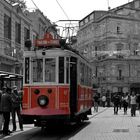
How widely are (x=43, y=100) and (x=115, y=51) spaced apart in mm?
57245

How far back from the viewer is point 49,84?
16188mm

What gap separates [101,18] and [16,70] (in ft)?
141

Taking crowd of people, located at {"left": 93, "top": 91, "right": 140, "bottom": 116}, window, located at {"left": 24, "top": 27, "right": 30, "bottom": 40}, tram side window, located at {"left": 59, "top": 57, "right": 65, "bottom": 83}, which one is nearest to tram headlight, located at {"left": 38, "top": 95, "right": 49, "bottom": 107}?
tram side window, located at {"left": 59, "top": 57, "right": 65, "bottom": 83}

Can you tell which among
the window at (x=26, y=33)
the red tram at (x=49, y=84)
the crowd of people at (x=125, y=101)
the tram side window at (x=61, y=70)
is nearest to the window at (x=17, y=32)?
the window at (x=26, y=33)

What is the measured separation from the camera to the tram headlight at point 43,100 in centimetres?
1599

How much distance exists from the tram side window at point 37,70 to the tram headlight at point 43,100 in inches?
26.4

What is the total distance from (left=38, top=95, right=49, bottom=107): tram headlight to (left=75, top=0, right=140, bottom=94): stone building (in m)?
56.0

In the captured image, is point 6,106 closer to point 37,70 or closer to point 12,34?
point 37,70

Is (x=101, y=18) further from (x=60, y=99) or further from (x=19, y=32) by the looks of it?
(x=60, y=99)

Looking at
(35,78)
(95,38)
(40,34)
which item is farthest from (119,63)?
(35,78)

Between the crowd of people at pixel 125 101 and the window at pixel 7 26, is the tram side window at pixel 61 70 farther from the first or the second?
the window at pixel 7 26

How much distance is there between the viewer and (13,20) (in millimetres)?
35781

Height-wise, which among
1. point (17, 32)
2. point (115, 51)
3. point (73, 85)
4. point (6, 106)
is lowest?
point (6, 106)

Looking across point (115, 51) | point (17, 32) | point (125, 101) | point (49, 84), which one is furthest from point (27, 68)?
point (115, 51)
